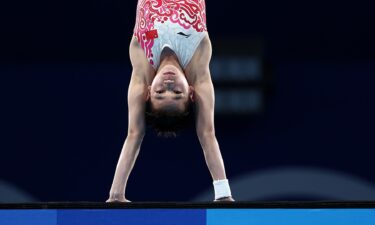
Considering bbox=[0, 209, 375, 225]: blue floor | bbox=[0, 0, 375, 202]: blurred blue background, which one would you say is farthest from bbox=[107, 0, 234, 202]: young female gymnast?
bbox=[0, 0, 375, 202]: blurred blue background

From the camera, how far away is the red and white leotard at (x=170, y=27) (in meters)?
4.44

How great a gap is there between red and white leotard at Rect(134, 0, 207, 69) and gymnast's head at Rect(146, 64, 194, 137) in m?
0.18

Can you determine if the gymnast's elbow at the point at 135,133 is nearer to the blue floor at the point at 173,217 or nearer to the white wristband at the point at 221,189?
the white wristband at the point at 221,189

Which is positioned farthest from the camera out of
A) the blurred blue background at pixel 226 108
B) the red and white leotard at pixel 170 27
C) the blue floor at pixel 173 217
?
the blurred blue background at pixel 226 108

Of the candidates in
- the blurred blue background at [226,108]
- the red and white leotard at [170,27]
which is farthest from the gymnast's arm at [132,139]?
the blurred blue background at [226,108]

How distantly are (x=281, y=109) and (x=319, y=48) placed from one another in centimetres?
66

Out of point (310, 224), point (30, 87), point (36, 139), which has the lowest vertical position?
point (310, 224)

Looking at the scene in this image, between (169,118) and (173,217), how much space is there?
3.10ft

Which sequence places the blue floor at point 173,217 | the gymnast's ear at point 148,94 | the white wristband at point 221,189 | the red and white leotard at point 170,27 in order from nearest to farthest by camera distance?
the blue floor at point 173,217, the white wristband at point 221,189, the gymnast's ear at point 148,94, the red and white leotard at point 170,27

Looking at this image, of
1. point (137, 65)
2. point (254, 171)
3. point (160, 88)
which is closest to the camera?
point (160, 88)

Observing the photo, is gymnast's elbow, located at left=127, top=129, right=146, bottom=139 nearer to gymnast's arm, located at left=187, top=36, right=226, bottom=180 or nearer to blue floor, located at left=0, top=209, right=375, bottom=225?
gymnast's arm, located at left=187, top=36, right=226, bottom=180

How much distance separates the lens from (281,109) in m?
6.98

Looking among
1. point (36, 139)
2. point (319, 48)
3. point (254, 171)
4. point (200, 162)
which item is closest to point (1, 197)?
point (36, 139)

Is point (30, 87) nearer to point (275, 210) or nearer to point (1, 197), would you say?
point (1, 197)
